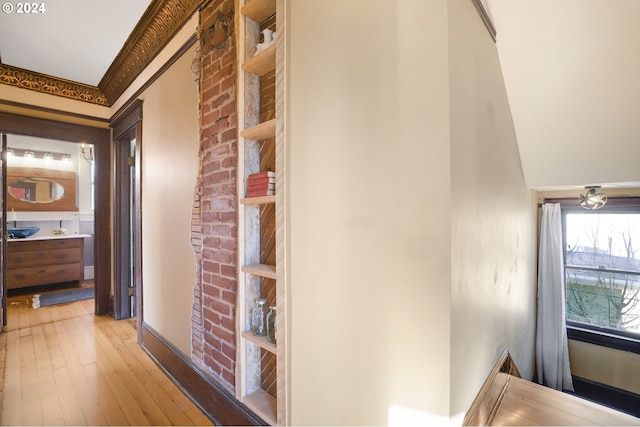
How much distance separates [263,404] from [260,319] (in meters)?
0.46

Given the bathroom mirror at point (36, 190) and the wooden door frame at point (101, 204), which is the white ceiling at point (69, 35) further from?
the bathroom mirror at point (36, 190)

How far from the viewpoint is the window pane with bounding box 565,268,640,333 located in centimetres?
316

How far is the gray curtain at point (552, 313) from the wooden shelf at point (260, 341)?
127 inches

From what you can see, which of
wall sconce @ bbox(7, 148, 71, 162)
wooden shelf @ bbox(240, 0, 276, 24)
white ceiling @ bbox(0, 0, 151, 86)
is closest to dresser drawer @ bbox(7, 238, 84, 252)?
wall sconce @ bbox(7, 148, 71, 162)

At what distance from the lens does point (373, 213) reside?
1123 millimetres

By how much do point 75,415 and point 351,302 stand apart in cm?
224

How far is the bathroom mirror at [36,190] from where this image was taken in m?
5.13

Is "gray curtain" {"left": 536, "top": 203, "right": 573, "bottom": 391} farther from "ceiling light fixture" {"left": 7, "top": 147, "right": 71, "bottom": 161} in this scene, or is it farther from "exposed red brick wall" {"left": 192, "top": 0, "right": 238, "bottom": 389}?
"ceiling light fixture" {"left": 7, "top": 147, "right": 71, "bottom": 161}

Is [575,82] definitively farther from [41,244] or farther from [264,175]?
[41,244]

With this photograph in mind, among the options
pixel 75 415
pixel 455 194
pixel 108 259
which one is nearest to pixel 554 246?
pixel 455 194

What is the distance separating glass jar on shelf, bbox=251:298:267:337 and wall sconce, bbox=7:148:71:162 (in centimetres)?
641

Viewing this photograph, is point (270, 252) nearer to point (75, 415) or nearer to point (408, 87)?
point (408, 87)

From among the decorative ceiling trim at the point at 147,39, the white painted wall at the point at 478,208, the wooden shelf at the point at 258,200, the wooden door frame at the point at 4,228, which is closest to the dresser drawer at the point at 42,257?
the wooden door frame at the point at 4,228

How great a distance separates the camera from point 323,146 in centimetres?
125
